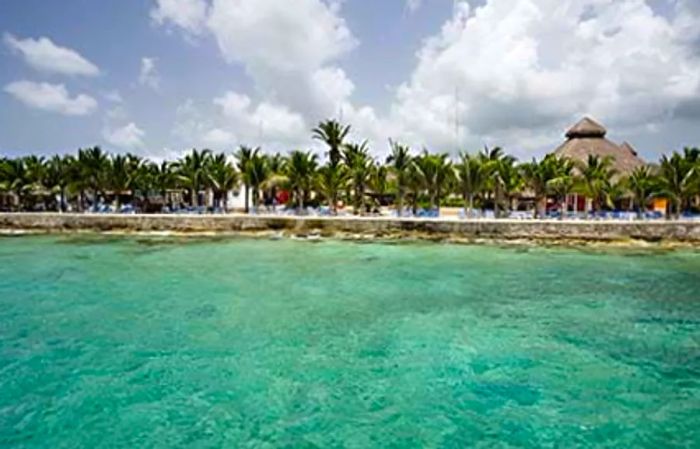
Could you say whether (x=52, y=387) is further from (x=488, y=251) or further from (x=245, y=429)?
(x=488, y=251)

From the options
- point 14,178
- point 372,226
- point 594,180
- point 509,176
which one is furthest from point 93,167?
point 594,180

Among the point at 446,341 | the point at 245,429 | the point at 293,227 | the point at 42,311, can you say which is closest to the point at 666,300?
the point at 446,341

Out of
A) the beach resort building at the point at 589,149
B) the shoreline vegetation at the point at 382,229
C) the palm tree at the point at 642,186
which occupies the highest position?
the beach resort building at the point at 589,149

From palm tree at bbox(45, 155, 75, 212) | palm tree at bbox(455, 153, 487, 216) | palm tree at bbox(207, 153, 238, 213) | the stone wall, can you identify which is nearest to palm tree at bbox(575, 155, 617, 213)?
palm tree at bbox(455, 153, 487, 216)

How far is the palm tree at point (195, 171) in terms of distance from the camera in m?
40.4

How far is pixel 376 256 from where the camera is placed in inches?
870

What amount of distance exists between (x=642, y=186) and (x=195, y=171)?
94.8 feet

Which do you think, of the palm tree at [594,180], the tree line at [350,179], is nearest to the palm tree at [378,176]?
the tree line at [350,179]

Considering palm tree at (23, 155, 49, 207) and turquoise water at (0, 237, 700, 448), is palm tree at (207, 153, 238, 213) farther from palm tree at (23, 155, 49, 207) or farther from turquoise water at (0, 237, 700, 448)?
turquoise water at (0, 237, 700, 448)

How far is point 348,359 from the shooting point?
9359 millimetres

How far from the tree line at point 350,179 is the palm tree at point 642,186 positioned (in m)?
0.06

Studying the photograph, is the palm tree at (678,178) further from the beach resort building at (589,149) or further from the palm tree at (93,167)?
the palm tree at (93,167)

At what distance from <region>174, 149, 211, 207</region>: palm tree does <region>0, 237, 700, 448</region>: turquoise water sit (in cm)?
2266

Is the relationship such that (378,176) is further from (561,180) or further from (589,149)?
(589,149)
